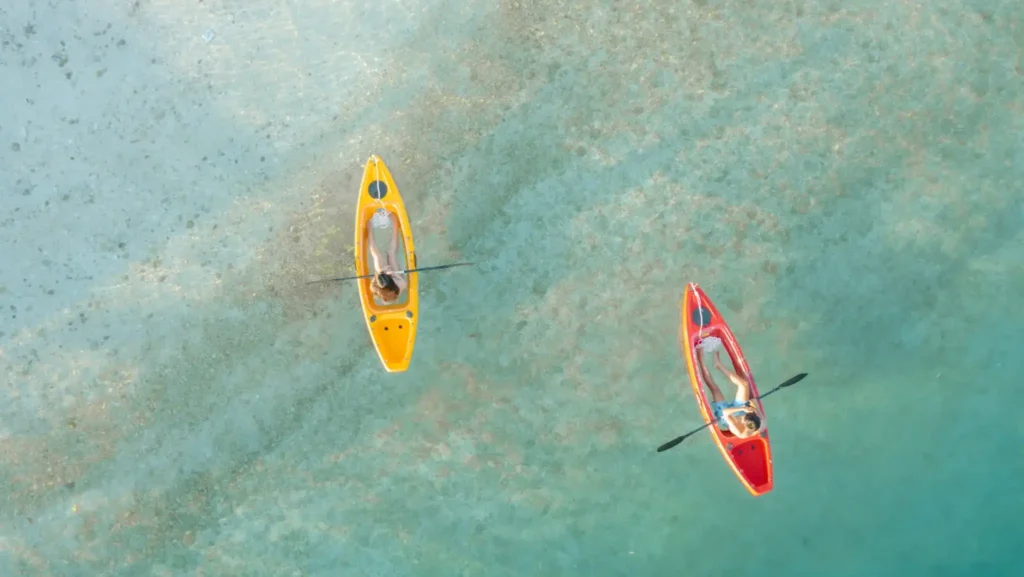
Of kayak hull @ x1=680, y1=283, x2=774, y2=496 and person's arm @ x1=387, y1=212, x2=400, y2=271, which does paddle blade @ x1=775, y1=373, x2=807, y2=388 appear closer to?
kayak hull @ x1=680, y1=283, x2=774, y2=496

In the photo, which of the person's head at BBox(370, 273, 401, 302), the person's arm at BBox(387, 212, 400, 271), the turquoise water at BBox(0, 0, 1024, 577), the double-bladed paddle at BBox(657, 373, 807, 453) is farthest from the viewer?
the turquoise water at BBox(0, 0, 1024, 577)

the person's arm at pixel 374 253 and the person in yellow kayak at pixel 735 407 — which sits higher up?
the person's arm at pixel 374 253

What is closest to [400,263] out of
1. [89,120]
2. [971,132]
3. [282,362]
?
[282,362]

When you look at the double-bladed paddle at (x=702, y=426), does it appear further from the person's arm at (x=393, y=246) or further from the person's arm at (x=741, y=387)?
the person's arm at (x=393, y=246)

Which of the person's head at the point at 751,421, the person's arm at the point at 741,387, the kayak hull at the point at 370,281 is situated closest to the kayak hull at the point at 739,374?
the person's arm at the point at 741,387

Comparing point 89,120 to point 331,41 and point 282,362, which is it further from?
point 282,362

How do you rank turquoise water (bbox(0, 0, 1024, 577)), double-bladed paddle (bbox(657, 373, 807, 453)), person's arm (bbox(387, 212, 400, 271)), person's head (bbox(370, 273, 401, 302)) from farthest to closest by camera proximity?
turquoise water (bbox(0, 0, 1024, 577)) < person's arm (bbox(387, 212, 400, 271)) < double-bladed paddle (bbox(657, 373, 807, 453)) < person's head (bbox(370, 273, 401, 302))

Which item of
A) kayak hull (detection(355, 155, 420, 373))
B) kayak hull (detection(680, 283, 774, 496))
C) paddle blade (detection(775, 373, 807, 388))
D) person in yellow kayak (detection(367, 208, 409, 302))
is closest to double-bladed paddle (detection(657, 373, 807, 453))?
paddle blade (detection(775, 373, 807, 388))
